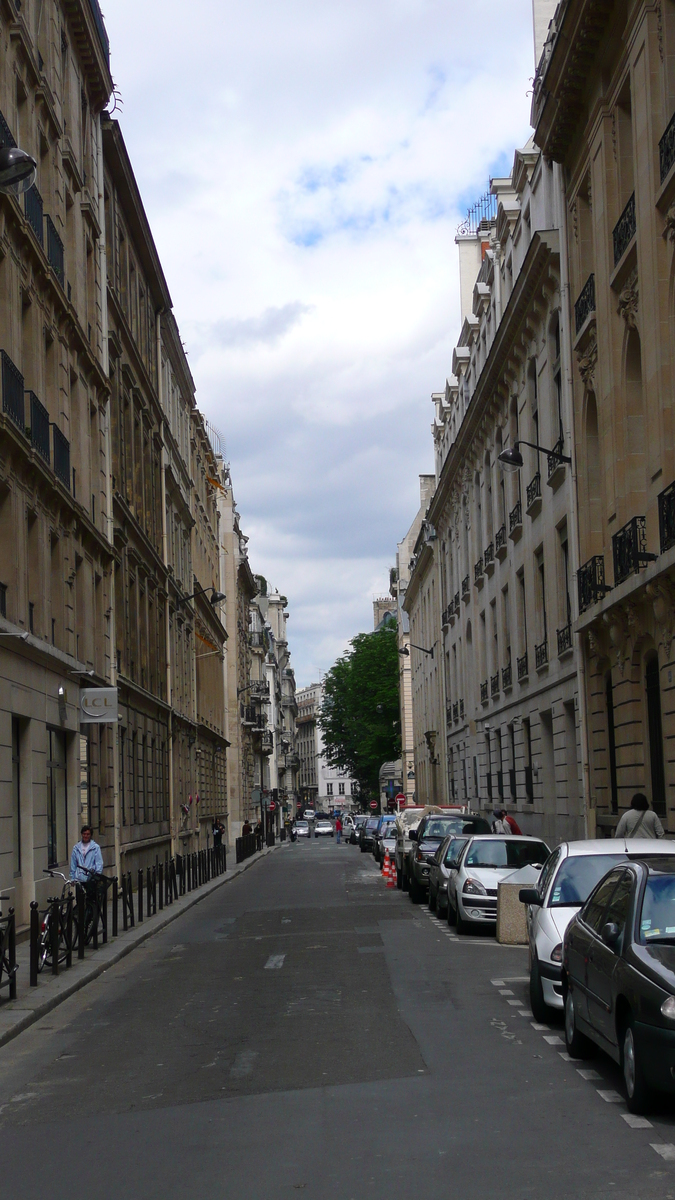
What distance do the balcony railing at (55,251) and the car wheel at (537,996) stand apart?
16.4 metres

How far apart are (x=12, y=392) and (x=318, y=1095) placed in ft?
47.2

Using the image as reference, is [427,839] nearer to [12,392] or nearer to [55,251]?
[12,392]

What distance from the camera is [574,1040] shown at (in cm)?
980

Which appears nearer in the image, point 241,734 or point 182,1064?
point 182,1064

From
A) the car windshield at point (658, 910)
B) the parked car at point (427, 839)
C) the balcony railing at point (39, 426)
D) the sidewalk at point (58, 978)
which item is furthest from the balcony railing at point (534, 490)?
the car windshield at point (658, 910)

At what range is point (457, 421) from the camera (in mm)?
53000

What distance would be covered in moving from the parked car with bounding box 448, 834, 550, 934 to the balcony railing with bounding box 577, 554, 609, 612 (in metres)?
5.65

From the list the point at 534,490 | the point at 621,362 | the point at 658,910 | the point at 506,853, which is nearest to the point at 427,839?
the point at 506,853

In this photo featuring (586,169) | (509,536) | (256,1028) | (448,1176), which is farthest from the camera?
(509,536)

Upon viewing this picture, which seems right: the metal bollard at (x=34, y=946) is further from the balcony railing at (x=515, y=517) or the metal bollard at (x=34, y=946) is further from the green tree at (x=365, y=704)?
the green tree at (x=365, y=704)

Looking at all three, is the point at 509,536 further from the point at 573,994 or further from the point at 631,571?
the point at 573,994

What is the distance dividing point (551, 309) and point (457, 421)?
21.9 m

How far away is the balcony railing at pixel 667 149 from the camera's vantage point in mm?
19691

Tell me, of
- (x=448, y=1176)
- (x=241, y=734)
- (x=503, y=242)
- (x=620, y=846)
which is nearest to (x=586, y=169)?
(x=503, y=242)
